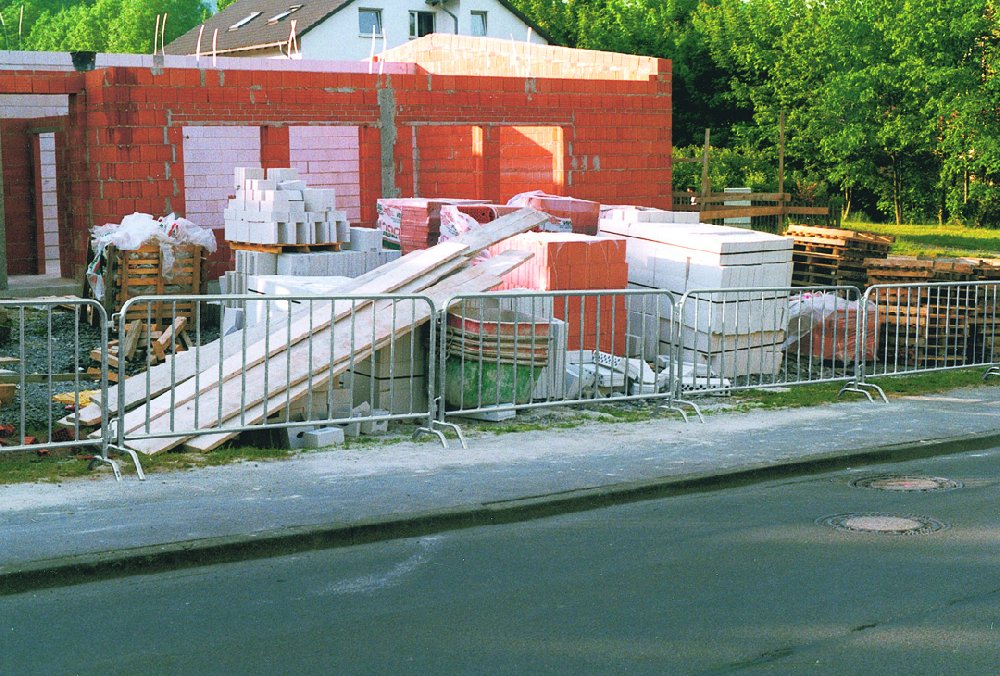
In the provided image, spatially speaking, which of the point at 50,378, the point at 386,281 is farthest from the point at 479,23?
the point at 50,378

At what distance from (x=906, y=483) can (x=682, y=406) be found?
282 cm

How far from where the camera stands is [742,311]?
14.1 meters

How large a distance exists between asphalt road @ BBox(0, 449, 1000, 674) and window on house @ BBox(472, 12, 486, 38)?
49505 mm

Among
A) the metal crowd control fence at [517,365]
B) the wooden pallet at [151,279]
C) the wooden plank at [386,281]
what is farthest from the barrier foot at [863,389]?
the wooden pallet at [151,279]

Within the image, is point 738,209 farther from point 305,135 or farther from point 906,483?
point 906,483

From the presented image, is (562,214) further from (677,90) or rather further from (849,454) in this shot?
(677,90)

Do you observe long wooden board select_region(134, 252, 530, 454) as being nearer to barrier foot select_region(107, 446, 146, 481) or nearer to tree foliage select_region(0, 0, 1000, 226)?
barrier foot select_region(107, 446, 146, 481)

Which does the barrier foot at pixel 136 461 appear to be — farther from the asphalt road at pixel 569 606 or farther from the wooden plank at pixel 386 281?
the asphalt road at pixel 569 606

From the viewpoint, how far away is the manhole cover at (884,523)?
7.85 metres

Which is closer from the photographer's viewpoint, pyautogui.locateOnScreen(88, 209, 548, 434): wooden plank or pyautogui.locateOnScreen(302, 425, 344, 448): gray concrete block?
pyautogui.locateOnScreen(302, 425, 344, 448): gray concrete block

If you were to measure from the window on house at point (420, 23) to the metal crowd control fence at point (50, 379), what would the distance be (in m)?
38.2

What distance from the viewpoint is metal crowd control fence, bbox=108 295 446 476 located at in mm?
9367

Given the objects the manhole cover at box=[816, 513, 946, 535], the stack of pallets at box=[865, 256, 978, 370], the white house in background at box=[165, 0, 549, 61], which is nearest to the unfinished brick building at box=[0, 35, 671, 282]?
the stack of pallets at box=[865, 256, 978, 370]

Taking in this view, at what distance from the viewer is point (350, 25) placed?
52.1 metres
